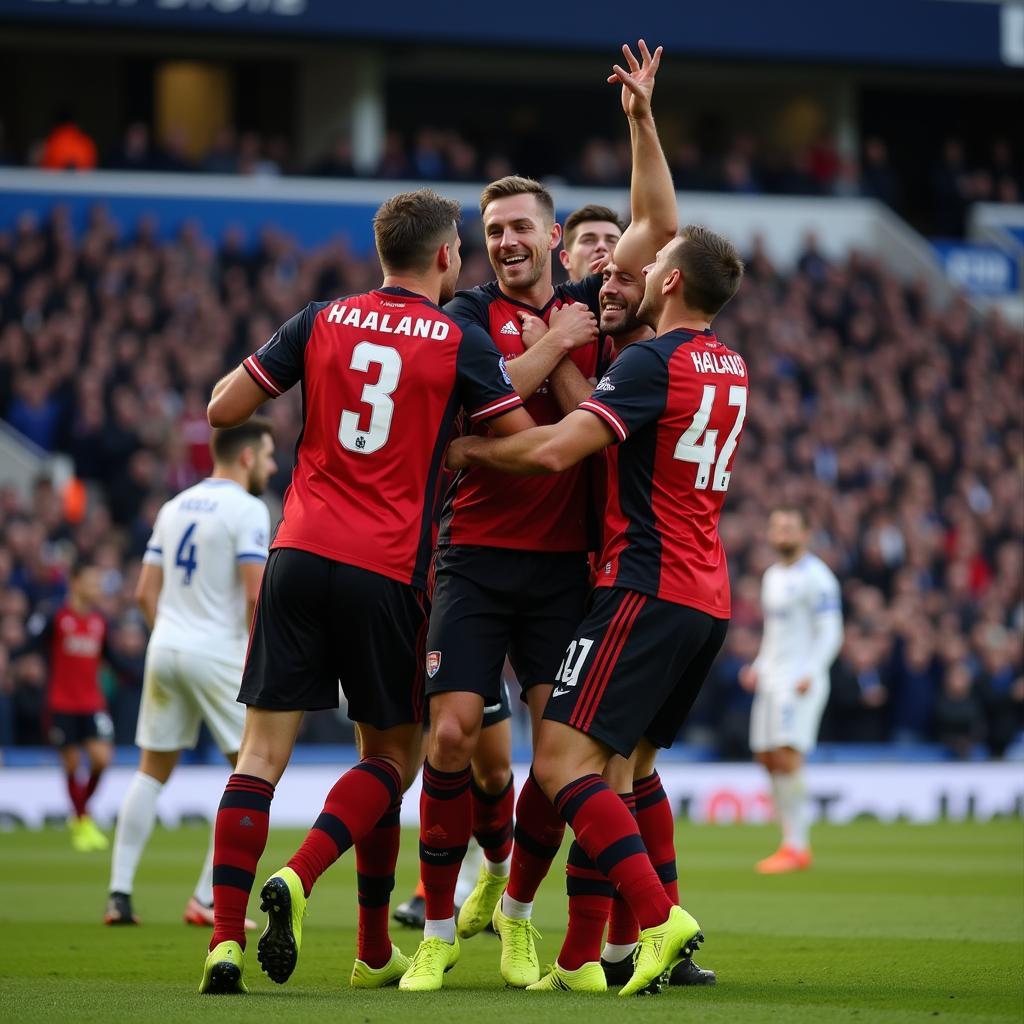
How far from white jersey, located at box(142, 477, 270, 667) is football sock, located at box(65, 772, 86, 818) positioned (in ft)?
16.9

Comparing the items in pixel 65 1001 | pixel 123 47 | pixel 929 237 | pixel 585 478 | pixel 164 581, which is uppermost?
pixel 123 47

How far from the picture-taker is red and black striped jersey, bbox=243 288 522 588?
6164 mm

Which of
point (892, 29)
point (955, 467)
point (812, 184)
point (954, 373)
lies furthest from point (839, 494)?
point (892, 29)

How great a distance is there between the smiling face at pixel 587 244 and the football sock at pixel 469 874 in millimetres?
2884

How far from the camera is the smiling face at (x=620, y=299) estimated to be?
673cm

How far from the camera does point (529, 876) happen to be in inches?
261

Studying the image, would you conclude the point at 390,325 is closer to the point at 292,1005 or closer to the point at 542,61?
the point at 292,1005

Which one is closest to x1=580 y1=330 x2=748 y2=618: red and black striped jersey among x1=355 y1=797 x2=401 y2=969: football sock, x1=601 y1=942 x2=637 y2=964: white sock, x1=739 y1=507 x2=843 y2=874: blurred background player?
x1=355 y1=797 x2=401 y2=969: football sock

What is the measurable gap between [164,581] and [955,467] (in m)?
17.0

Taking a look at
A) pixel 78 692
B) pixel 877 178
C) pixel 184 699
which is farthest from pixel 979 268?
pixel 184 699

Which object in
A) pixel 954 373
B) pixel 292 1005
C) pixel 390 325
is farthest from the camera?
pixel 954 373

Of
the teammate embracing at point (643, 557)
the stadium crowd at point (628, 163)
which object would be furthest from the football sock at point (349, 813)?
the stadium crowd at point (628, 163)

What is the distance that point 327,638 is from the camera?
20.4ft

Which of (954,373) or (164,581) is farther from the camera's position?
(954,373)
